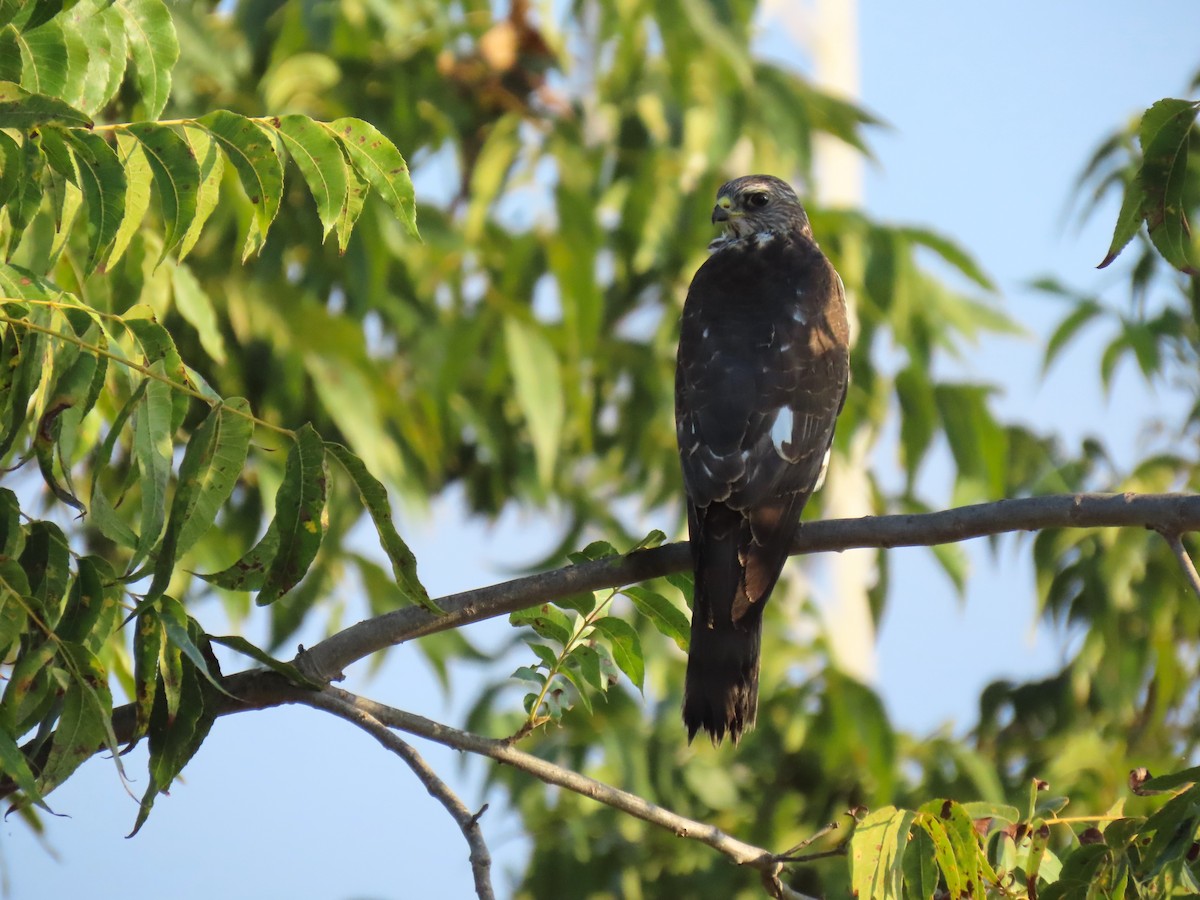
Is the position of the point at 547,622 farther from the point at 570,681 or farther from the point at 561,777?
the point at 561,777

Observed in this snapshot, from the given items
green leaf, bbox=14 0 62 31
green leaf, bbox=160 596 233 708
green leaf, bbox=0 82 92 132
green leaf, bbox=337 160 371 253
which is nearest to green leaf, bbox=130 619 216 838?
green leaf, bbox=160 596 233 708

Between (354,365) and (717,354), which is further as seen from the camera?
(354,365)

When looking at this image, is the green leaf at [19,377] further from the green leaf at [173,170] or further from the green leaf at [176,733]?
the green leaf at [176,733]

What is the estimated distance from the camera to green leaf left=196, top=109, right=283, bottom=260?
7.07ft

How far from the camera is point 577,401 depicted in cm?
536

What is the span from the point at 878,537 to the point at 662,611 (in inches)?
15.1

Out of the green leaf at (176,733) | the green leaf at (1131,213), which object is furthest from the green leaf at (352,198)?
the green leaf at (1131,213)

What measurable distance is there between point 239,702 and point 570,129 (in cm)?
362

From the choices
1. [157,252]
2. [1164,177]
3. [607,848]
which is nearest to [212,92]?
[157,252]

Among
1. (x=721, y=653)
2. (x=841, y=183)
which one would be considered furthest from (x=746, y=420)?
(x=841, y=183)

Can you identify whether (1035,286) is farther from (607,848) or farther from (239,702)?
(239,702)

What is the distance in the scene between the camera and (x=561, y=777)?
230 cm

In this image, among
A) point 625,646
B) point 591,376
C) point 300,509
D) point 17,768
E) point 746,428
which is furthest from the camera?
point 591,376

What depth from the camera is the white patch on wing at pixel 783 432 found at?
3455 millimetres
